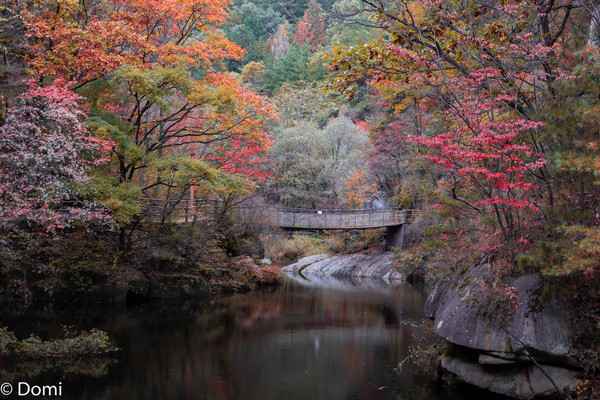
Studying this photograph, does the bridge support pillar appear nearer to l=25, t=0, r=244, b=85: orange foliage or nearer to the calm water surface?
the calm water surface

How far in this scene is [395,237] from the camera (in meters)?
28.7

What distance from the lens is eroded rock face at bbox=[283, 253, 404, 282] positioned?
90.6 ft

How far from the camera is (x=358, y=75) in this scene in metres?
9.82

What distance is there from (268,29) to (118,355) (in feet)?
165

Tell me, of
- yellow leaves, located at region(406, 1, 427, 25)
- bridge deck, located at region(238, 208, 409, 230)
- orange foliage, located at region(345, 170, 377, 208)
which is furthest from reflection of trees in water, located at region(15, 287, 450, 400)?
orange foliage, located at region(345, 170, 377, 208)

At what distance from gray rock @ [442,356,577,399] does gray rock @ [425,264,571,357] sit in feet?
1.10

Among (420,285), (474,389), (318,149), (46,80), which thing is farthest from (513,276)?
(318,149)

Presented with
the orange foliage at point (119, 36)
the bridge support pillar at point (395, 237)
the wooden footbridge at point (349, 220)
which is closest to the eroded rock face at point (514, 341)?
the orange foliage at point (119, 36)

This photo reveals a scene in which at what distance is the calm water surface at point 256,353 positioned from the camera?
9344mm

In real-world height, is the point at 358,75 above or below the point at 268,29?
below

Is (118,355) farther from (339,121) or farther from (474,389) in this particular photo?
(339,121)

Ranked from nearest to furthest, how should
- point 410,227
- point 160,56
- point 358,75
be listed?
point 358,75 → point 160,56 → point 410,227

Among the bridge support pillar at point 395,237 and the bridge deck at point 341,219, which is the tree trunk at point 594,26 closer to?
the bridge deck at point 341,219

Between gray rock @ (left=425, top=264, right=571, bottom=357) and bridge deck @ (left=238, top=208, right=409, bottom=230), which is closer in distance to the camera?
gray rock @ (left=425, top=264, right=571, bottom=357)
